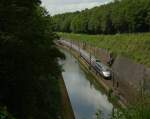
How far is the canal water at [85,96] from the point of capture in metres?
32.8

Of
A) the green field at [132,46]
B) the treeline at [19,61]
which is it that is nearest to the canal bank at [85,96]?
the green field at [132,46]

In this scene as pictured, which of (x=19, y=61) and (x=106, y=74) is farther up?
(x=19, y=61)

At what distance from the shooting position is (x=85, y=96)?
129 ft

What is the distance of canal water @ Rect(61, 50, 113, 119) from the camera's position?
32.8m

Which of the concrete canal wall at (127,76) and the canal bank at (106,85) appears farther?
the concrete canal wall at (127,76)

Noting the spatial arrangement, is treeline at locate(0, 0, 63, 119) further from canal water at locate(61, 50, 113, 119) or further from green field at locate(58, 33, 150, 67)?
green field at locate(58, 33, 150, 67)

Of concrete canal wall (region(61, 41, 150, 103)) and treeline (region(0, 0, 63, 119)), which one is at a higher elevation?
treeline (region(0, 0, 63, 119))

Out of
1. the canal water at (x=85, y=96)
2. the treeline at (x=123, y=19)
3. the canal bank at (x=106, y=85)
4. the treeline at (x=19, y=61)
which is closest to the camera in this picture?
the treeline at (x=19, y=61)

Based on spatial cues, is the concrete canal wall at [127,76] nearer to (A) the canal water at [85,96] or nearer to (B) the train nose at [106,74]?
(B) the train nose at [106,74]

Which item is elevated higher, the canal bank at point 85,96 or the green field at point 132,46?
the green field at point 132,46

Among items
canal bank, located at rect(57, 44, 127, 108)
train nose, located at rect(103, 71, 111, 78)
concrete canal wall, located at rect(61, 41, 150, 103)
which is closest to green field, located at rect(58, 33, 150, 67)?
concrete canal wall, located at rect(61, 41, 150, 103)

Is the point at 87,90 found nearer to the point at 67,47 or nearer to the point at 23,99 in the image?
the point at 23,99

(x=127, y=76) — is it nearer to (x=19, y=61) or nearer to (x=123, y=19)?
(x=19, y=61)

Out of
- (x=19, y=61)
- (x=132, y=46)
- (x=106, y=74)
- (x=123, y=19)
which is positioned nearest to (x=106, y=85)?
(x=106, y=74)
